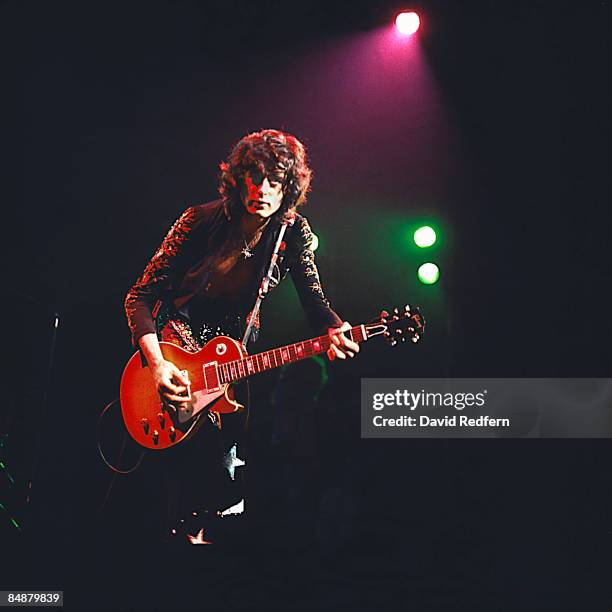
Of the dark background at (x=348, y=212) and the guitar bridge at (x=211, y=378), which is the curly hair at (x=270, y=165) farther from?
the guitar bridge at (x=211, y=378)

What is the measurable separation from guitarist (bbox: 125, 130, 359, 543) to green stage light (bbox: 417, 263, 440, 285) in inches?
26.3

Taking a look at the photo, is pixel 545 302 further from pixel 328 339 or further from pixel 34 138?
pixel 34 138

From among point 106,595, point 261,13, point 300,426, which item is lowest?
point 106,595

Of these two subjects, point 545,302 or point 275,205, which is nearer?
point 275,205

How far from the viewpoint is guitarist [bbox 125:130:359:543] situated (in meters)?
2.62

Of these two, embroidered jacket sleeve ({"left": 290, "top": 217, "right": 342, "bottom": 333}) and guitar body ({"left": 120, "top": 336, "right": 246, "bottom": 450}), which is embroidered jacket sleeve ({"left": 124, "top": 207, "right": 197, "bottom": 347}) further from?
embroidered jacket sleeve ({"left": 290, "top": 217, "right": 342, "bottom": 333})

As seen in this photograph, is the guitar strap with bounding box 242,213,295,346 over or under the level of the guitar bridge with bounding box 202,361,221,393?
over

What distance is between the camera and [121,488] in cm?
280

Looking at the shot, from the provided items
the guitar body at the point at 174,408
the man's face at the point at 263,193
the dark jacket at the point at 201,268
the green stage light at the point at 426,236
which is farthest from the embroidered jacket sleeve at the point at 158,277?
the green stage light at the point at 426,236

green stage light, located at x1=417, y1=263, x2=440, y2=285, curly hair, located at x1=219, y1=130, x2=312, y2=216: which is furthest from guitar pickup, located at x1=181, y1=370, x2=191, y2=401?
green stage light, located at x1=417, y1=263, x2=440, y2=285

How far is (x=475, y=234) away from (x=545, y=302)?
18.7 inches

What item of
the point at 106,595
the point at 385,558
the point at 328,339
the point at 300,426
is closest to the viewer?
the point at 106,595

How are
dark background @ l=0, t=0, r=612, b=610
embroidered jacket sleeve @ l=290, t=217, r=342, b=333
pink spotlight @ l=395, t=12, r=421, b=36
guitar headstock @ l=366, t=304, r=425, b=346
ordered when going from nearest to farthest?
guitar headstock @ l=366, t=304, r=425, b=346
embroidered jacket sleeve @ l=290, t=217, r=342, b=333
dark background @ l=0, t=0, r=612, b=610
pink spotlight @ l=395, t=12, r=421, b=36

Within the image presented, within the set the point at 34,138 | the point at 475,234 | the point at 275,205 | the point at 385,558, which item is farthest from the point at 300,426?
the point at 34,138
